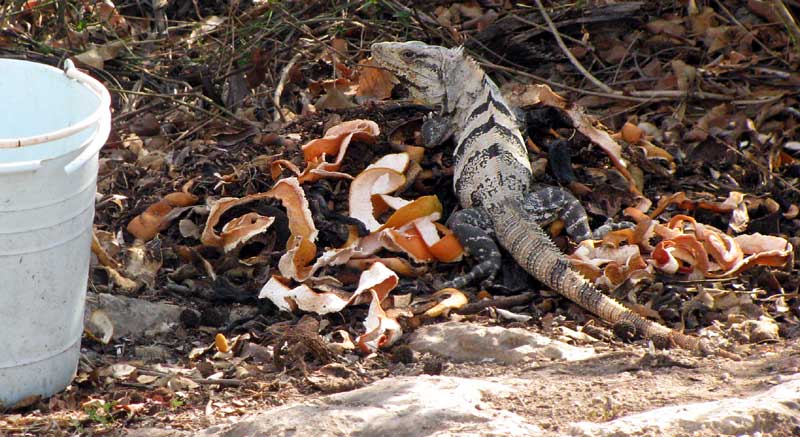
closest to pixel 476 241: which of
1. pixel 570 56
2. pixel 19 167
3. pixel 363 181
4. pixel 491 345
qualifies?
pixel 363 181

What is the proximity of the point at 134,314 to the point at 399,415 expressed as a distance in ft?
6.35

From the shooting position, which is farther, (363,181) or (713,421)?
(363,181)

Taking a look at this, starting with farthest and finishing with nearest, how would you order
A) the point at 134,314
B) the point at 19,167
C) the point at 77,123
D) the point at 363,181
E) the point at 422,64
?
1. the point at 422,64
2. the point at 363,181
3. the point at 134,314
4. the point at 77,123
5. the point at 19,167

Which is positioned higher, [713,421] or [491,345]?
[713,421]

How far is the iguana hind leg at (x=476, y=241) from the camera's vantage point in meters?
5.19

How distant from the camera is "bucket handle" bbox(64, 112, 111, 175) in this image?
11.8 ft

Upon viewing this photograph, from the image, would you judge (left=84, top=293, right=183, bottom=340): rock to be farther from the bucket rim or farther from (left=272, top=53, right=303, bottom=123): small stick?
(left=272, top=53, right=303, bottom=123): small stick

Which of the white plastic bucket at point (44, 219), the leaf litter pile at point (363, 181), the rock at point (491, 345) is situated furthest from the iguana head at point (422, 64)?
the white plastic bucket at point (44, 219)

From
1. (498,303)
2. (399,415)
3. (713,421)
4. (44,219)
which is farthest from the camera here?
(498,303)

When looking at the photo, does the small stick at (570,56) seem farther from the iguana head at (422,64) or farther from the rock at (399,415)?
the rock at (399,415)

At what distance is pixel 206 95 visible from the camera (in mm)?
7055

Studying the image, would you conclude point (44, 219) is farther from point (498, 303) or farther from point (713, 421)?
point (713, 421)

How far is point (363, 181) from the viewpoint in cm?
552

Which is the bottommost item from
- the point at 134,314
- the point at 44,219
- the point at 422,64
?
the point at 134,314
